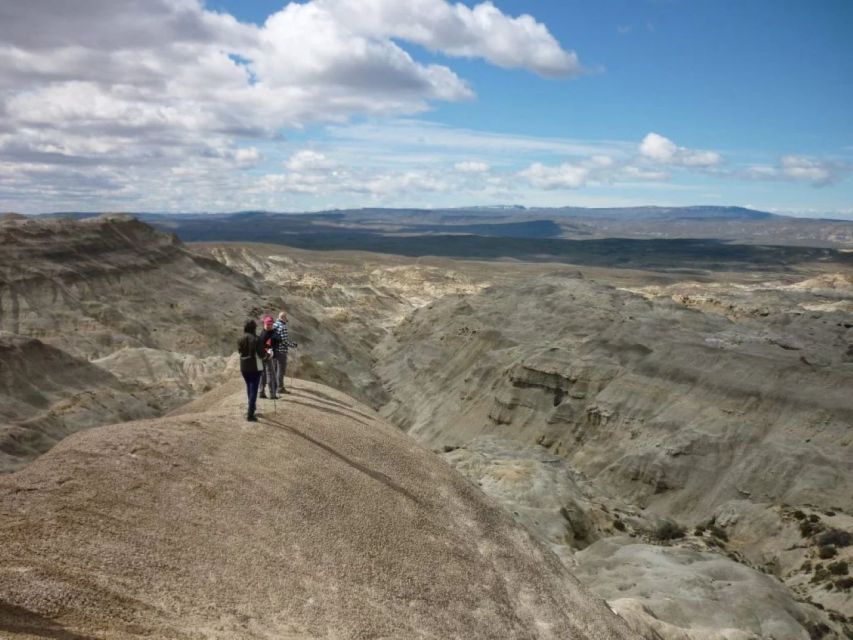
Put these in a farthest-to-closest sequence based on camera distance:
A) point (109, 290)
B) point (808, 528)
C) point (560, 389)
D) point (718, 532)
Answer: point (109, 290), point (560, 389), point (718, 532), point (808, 528)

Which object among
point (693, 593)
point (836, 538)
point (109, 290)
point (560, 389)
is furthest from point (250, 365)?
point (109, 290)

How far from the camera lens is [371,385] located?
54.9m

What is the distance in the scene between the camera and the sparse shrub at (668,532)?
26380 millimetres

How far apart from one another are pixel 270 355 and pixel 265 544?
5.45 metres

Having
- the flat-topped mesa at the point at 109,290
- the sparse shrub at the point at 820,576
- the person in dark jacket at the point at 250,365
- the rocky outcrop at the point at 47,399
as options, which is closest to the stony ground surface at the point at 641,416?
the sparse shrub at the point at 820,576

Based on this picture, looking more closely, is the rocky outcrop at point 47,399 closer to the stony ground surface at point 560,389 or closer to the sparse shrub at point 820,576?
the stony ground surface at point 560,389

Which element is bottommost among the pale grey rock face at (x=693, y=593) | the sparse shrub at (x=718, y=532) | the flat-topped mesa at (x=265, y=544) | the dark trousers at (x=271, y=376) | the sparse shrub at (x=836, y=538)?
the sparse shrub at (x=718, y=532)

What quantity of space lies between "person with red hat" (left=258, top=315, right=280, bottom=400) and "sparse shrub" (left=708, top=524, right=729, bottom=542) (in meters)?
21.6

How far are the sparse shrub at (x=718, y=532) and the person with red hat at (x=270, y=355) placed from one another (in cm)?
2164

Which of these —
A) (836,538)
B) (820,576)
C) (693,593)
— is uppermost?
(693,593)

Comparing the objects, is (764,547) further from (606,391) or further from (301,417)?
(301,417)

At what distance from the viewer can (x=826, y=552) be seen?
76.3ft

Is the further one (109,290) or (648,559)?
(109,290)

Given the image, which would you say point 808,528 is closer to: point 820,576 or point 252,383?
point 820,576
